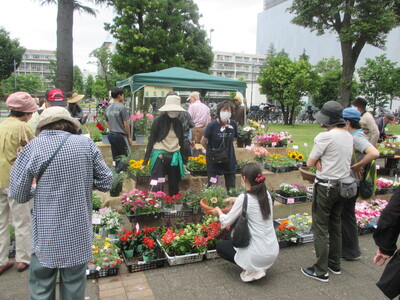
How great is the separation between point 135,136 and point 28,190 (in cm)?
616

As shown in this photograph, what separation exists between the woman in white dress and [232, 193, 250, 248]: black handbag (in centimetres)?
4

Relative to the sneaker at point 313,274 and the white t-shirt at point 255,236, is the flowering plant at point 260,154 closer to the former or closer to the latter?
the sneaker at point 313,274

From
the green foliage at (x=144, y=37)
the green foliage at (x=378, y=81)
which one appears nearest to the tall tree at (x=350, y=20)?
the green foliage at (x=378, y=81)

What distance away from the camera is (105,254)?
3318 mm

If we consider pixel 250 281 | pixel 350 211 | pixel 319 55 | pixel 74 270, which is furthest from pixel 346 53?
pixel 319 55

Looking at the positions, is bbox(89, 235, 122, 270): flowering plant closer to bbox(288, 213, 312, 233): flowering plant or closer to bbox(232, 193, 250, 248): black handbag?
bbox(232, 193, 250, 248): black handbag

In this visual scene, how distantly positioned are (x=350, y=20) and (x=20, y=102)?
19.9 meters

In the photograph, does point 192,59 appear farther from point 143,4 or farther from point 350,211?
point 350,211

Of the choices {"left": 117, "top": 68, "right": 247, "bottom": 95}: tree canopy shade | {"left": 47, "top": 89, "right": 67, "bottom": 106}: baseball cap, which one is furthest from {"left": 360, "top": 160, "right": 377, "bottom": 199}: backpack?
{"left": 117, "top": 68, "right": 247, "bottom": 95}: tree canopy shade

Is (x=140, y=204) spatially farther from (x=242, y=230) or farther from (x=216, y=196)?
(x=242, y=230)

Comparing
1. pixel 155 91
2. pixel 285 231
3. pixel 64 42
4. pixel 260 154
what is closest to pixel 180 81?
pixel 155 91

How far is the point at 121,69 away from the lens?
56.8 feet

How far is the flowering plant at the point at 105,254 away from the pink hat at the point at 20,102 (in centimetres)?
162

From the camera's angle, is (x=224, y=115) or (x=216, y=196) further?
(x=224, y=115)
